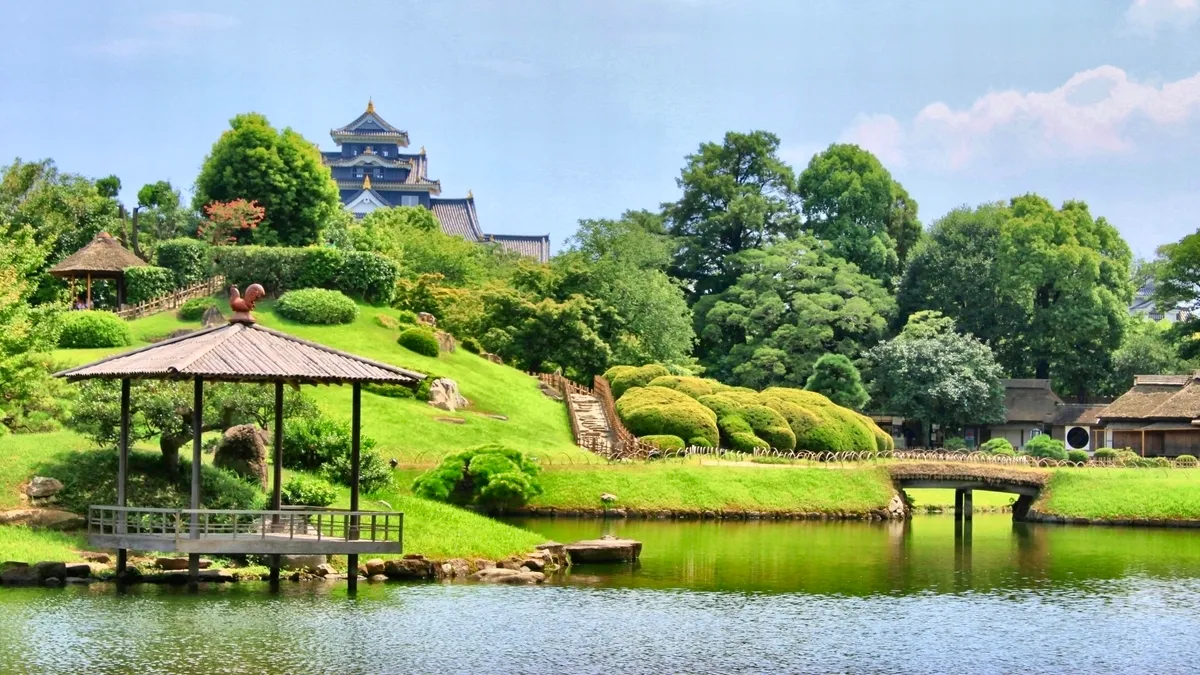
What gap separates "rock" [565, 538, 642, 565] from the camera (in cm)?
3644

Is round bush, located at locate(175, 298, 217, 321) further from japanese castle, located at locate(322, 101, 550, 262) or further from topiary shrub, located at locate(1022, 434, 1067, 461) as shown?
japanese castle, located at locate(322, 101, 550, 262)

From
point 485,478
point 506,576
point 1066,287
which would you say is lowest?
point 506,576

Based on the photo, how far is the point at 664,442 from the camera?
196 feet

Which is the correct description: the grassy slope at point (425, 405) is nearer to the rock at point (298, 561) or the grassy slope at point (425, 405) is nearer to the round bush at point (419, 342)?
the round bush at point (419, 342)

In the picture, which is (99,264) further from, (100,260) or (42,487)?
(42,487)

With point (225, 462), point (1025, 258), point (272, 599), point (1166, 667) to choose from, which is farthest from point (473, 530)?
point (1025, 258)

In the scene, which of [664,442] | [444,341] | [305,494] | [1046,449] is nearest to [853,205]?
[1046,449]

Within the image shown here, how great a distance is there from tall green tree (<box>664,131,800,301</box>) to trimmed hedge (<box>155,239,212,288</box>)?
105 ft

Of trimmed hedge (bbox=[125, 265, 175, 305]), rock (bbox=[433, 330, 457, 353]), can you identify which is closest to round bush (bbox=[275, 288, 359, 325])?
rock (bbox=[433, 330, 457, 353])

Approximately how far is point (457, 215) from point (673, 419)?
242ft

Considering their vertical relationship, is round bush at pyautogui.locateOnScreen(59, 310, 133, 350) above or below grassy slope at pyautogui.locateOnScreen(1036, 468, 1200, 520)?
above

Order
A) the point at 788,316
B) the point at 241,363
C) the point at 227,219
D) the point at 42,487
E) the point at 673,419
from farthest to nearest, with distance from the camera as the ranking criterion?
1. the point at 788,316
2. the point at 227,219
3. the point at 673,419
4. the point at 42,487
5. the point at 241,363

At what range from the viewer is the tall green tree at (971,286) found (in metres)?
89.2

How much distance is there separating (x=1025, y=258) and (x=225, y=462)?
61.9m
